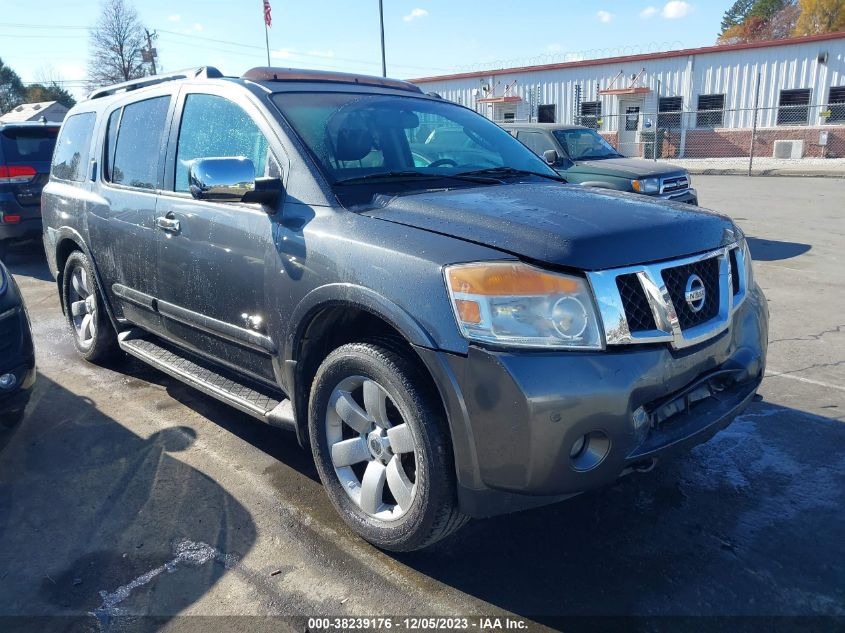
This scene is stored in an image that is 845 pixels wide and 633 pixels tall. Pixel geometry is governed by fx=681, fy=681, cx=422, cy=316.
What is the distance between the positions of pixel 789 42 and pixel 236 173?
29.3 meters

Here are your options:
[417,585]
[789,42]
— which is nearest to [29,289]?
[417,585]

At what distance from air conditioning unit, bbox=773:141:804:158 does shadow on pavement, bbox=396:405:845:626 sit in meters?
26.7

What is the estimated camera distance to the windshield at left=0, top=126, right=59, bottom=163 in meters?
9.16

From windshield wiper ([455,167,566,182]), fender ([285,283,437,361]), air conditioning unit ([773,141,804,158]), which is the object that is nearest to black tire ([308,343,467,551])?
fender ([285,283,437,361])

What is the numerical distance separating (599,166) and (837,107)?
22.3 meters

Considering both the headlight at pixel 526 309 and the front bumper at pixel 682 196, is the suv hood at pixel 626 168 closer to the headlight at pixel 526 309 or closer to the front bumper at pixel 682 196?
the front bumper at pixel 682 196

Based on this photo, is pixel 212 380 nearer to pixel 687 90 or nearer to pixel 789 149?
pixel 789 149

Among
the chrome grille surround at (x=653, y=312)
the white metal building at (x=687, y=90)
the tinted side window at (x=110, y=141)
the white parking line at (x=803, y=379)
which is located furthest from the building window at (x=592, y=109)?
the chrome grille surround at (x=653, y=312)

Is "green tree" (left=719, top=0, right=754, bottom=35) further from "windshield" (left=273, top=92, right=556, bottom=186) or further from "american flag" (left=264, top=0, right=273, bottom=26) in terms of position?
"windshield" (left=273, top=92, right=556, bottom=186)

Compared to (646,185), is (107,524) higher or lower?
lower

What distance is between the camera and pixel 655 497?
3.17 m

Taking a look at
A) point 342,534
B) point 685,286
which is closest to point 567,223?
point 685,286

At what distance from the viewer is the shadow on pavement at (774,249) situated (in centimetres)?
862

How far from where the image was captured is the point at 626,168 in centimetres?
923
